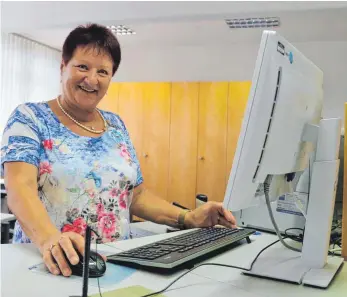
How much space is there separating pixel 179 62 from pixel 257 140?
5369 millimetres

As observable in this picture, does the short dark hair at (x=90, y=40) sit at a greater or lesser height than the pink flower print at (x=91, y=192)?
greater

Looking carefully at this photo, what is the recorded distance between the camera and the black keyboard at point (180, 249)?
97 cm

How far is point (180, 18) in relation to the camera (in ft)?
13.2

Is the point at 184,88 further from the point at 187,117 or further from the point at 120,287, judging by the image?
the point at 120,287

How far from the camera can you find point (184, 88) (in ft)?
17.6

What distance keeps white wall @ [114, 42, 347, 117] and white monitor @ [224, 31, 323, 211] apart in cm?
446

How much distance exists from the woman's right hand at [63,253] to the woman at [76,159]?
0.33 ft

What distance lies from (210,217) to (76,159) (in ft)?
1.65

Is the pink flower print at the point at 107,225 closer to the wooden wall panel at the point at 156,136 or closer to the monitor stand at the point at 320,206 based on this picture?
the monitor stand at the point at 320,206

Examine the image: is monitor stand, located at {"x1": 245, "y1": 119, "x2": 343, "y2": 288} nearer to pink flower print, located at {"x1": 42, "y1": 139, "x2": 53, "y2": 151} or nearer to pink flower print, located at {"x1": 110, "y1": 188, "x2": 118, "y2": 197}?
pink flower print, located at {"x1": 110, "y1": 188, "x2": 118, "y2": 197}

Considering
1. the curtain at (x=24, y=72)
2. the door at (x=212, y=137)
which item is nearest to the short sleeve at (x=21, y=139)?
the door at (x=212, y=137)

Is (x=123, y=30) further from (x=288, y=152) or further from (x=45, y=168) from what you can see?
(x=288, y=152)

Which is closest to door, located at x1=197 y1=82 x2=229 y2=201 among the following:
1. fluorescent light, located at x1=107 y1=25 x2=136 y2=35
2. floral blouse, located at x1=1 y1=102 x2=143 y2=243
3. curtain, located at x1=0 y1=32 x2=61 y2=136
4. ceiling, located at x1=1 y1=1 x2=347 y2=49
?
ceiling, located at x1=1 y1=1 x2=347 y2=49

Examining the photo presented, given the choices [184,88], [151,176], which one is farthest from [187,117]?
[151,176]
